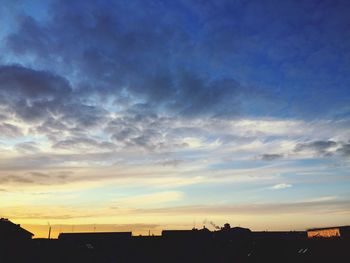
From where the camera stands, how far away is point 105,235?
2842 inches

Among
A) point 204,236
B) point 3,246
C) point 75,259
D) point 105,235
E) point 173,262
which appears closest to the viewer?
point 3,246

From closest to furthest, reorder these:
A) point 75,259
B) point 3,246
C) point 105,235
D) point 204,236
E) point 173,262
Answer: point 3,246, point 75,259, point 173,262, point 204,236, point 105,235

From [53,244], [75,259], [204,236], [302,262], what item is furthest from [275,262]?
[53,244]

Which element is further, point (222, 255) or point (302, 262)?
point (222, 255)

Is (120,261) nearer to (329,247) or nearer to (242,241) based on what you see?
(242,241)

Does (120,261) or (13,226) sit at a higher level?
(13,226)

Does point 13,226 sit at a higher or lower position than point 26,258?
higher

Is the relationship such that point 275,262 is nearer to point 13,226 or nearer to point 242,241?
point 242,241

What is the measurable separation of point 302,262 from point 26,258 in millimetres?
41032

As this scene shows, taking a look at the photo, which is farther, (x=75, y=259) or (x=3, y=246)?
(x=75, y=259)

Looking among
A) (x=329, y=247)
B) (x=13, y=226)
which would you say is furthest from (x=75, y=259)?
(x=329, y=247)

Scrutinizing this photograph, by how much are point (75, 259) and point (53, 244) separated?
4.42 m

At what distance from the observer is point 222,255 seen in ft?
202

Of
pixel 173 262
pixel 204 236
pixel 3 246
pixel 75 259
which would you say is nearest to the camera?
pixel 3 246
